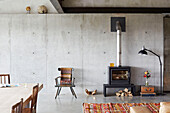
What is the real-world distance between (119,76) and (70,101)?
178 cm

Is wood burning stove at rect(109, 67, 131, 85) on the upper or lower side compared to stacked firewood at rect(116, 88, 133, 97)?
upper

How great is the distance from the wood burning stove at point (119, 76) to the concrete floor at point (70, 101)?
0.55 metres

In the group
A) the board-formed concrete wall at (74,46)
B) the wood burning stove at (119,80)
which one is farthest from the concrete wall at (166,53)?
the wood burning stove at (119,80)

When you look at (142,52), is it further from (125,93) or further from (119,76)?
(125,93)

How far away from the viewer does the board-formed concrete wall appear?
627 centimetres

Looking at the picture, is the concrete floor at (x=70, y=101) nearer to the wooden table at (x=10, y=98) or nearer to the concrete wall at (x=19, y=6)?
the wooden table at (x=10, y=98)

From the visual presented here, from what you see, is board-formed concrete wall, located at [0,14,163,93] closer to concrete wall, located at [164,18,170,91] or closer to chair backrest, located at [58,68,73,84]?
chair backrest, located at [58,68,73,84]

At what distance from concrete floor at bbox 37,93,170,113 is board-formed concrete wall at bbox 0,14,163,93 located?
0.48 m

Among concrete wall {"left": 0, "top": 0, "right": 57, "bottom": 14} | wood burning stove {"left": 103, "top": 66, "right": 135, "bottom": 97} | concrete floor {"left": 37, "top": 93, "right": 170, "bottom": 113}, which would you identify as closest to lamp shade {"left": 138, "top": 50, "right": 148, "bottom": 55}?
wood burning stove {"left": 103, "top": 66, "right": 135, "bottom": 97}

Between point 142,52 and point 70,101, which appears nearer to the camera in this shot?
point 70,101

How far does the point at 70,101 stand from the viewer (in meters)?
5.33

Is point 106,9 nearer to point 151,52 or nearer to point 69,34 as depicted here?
point 69,34

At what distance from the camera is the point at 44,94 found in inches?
242

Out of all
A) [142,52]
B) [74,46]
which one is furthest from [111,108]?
[74,46]
